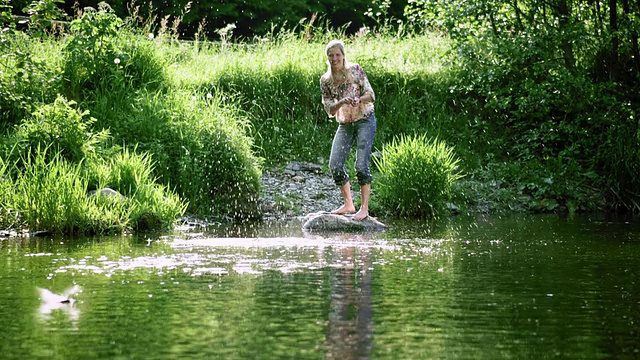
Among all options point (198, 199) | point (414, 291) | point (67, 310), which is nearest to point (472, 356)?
point (414, 291)

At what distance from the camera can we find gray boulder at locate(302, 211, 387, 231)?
1222 cm

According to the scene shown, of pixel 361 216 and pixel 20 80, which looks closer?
pixel 361 216

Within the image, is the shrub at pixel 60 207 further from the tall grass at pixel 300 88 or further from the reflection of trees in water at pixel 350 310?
the tall grass at pixel 300 88

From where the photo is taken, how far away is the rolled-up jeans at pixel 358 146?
39.4 ft

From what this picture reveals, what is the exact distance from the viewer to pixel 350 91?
11.9 metres

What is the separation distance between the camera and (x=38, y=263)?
8.71 m

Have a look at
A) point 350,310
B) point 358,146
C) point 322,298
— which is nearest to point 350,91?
point 358,146

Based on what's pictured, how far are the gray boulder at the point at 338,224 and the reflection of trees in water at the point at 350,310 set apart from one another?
9.70 feet

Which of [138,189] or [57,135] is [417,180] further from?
[57,135]

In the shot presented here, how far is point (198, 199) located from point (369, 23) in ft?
75.6

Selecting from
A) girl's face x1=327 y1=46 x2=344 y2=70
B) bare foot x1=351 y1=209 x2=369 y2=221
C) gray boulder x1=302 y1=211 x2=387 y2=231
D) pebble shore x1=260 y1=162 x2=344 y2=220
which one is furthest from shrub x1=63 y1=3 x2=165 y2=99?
bare foot x1=351 y1=209 x2=369 y2=221

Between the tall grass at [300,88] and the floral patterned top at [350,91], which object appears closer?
the floral patterned top at [350,91]

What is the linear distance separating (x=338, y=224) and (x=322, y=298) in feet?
18.7

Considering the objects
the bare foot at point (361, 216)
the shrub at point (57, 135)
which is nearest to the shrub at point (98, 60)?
the shrub at point (57, 135)
